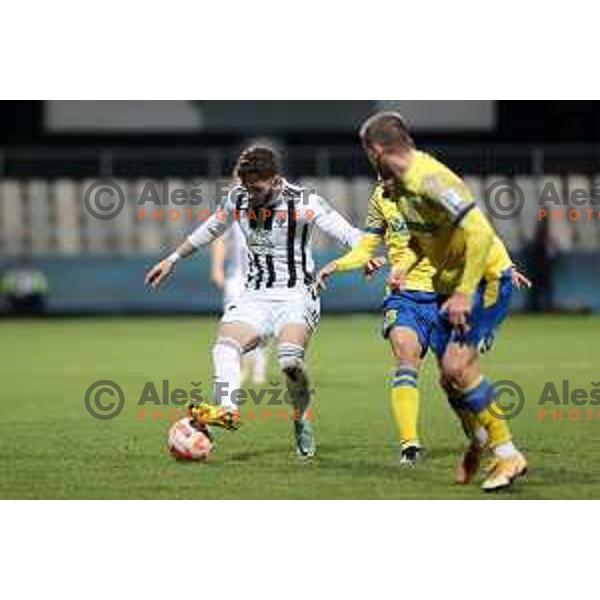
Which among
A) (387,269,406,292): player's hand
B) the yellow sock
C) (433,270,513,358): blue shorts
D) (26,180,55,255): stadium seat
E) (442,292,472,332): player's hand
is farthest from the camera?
(26,180,55,255): stadium seat

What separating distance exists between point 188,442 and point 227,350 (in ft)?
2.11

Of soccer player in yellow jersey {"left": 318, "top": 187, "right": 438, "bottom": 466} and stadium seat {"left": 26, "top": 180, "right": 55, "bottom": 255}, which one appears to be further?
stadium seat {"left": 26, "top": 180, "right": 55, "bottom": 255}

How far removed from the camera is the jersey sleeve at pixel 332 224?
1056cm

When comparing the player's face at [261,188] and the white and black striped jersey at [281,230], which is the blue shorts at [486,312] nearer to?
the white and black striped jersey at [281,230]

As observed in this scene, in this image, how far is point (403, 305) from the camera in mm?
10555

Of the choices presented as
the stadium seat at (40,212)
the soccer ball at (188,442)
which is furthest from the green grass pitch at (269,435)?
the stadium seat at (40,212)

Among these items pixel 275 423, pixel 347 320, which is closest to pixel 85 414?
pixel 275 423

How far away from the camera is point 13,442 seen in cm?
1209

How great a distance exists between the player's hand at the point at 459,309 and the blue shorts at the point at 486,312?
391mm

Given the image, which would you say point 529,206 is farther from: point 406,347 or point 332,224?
point 406,347

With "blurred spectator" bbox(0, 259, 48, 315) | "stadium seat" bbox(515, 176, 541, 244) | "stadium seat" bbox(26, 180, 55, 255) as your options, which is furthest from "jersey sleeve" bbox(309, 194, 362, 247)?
"stadium seat" bbox(26, 180, 55, 255)

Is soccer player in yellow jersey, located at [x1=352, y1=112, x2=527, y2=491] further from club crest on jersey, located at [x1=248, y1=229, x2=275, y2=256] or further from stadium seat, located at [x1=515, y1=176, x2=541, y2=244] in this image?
stadium seat, located at [x1=515, y1=176, x2=541, y2=244]

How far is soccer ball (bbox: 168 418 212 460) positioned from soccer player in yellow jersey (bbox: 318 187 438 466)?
4.07ft

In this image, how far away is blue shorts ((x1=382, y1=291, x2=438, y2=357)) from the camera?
10508mm
